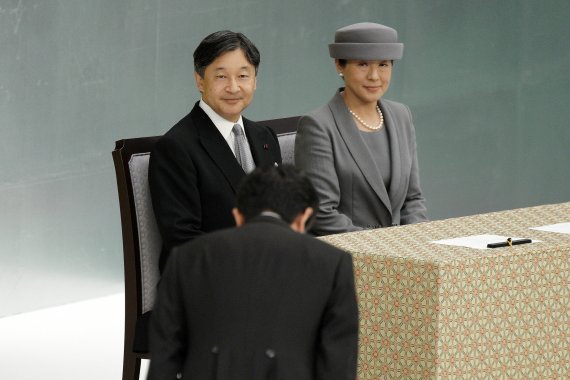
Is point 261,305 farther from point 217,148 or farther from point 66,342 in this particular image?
point 66,342

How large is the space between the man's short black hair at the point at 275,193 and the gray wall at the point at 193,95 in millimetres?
3596

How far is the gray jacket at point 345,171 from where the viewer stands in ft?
14.0

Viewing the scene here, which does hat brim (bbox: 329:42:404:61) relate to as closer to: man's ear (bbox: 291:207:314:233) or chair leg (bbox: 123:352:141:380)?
chair leg (bbox: 123:352:141:380)

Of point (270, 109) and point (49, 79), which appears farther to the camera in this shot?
point (270, 109)

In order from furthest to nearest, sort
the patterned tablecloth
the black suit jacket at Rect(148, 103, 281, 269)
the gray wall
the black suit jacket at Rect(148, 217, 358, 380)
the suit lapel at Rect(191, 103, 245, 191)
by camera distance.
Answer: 1. the gray wall
2. the suit lapel at Rect(191, 103, 245, 191)
3. the black suit jacket at Rect(148, 103, 281, 269)
4. the patterned tablecloth
5. the black suit jacket at Rect(148, 217, 358, 380)

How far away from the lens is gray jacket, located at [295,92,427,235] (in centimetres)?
426

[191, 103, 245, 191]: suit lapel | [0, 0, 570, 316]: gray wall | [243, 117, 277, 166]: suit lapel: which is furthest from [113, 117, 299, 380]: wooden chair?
[0, 0, 570, 316]: gray wall

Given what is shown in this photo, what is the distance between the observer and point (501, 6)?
7711 millimetres

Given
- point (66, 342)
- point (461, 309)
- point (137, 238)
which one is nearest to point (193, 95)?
point (66, 342)

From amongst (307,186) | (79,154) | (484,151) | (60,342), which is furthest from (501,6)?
(307,186)

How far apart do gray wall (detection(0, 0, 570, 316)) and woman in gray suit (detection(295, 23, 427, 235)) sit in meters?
2.19

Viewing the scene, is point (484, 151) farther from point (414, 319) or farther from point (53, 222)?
point (414, 319)

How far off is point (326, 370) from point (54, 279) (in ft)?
12.8

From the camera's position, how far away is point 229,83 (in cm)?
427
